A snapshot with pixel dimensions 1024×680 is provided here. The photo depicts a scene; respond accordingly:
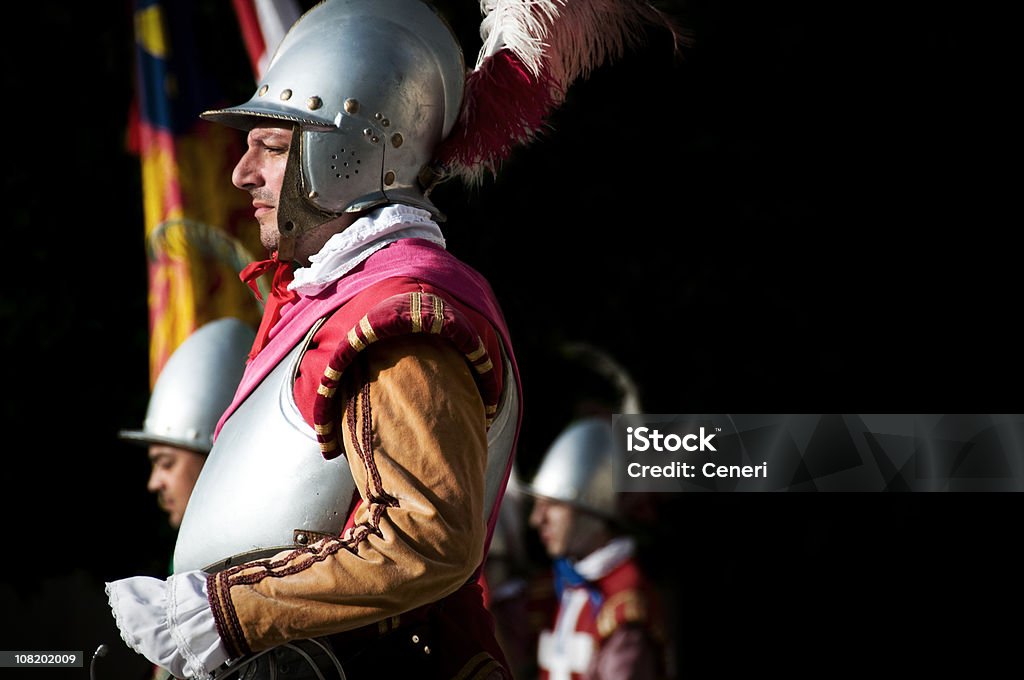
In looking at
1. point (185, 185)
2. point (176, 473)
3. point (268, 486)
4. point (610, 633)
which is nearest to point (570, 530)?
point (610, 633)

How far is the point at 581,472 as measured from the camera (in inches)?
272

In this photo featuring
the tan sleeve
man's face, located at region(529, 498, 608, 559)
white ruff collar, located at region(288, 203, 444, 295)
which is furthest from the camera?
man's face, located at region(529, 498, 608, 559)

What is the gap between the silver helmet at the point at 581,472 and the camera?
6871 mm

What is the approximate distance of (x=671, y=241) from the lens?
7539mm

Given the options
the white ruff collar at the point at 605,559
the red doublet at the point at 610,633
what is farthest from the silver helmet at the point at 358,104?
the white ruff collar at the point at 605,559

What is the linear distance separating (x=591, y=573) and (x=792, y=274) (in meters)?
1.90

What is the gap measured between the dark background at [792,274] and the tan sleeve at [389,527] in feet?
14.4

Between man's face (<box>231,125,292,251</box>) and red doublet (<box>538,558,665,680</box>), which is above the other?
red doublet (<box>538,558,665,680</box>)

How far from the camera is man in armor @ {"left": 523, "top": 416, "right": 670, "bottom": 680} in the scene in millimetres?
6242

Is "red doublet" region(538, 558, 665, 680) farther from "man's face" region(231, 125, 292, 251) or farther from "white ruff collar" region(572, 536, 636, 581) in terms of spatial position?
"man's face" region(231, 125, 292, 251)

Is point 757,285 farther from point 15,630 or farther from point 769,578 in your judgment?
point 15,630

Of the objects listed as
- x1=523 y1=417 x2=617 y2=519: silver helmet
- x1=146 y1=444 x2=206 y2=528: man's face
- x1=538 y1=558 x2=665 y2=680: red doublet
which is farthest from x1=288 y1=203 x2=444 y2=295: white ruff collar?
x1=523 y1=417 x2=617 y2=519: silver helmet

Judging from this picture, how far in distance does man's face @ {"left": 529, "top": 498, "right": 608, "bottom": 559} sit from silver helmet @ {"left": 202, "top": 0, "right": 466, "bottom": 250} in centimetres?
404

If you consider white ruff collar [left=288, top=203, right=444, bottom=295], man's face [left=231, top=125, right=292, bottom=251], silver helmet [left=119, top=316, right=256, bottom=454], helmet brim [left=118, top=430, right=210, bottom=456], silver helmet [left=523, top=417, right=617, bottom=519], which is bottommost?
white ruff collar [left=288, top=203, right=444, bottom=295]
